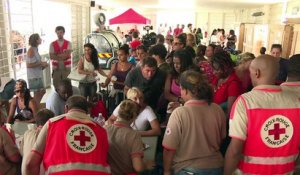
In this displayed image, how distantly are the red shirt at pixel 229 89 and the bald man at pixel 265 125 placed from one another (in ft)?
2.21

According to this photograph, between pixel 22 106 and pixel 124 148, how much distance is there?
6.18 ft

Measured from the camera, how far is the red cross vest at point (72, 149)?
5.40 feet

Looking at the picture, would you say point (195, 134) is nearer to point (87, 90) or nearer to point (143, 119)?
point (143, 119)

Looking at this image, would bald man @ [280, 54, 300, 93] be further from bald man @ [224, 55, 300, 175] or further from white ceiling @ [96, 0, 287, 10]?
white ceiling @ [96, 0, 287, 10]

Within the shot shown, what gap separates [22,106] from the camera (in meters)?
3.20

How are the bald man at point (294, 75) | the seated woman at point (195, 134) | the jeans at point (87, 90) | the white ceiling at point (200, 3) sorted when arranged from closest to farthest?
the seated woman at point (195, 134) → the bald man at point (294, 75) → the jeans at point (87, 90) → the white ceiling at point (200, 3)

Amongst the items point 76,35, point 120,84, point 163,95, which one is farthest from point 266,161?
point 76,35

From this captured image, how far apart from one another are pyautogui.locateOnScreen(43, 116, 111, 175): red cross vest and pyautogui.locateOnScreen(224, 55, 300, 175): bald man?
88cm

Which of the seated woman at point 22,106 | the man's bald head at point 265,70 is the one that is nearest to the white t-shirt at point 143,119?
the man's bald head at point 265,70

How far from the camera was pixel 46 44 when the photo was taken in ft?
25.7

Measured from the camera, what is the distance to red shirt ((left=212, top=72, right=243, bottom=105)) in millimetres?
2430

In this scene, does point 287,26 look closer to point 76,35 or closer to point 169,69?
point 169,69

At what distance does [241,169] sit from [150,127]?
1.02 meters

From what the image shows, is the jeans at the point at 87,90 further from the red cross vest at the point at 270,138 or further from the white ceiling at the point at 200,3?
the white ceiling at the point at 200,3
